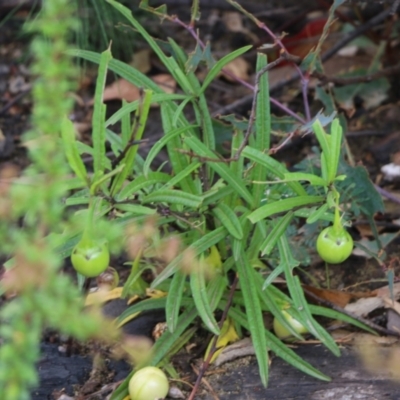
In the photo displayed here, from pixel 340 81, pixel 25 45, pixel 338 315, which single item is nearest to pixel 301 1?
pixel 340 81

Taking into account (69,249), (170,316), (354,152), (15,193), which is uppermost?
(15,193)

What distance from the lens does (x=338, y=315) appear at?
1.41 m

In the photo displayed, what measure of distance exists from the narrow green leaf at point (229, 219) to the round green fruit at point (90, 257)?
329 millimetres

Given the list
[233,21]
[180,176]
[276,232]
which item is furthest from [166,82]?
[276,232]

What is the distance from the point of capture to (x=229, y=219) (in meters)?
1.30

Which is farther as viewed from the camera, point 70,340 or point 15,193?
point 70,340

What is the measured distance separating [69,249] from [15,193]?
23.5 inches

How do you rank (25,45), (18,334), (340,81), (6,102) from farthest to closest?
(25,45) < (6,102) < (340,81) < (18,334)

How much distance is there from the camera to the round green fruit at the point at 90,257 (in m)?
0.99

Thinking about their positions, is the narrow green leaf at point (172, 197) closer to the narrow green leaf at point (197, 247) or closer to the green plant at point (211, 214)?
the green plant at point (211, 214)

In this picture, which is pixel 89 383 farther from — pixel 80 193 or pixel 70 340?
pixel 80 193

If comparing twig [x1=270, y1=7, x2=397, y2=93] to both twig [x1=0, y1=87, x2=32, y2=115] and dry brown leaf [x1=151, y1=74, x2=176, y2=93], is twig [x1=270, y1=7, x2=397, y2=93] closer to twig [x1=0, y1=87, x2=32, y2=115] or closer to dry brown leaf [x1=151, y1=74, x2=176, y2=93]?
dry brown leaf [x1=151, y1=74, x2=176, y2=93]

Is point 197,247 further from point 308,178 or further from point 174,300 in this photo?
point 308,178

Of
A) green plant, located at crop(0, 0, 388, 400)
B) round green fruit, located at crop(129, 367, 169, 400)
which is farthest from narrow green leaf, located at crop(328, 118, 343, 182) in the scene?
round green fruit, located at crop(129, 367, 169, 400)
